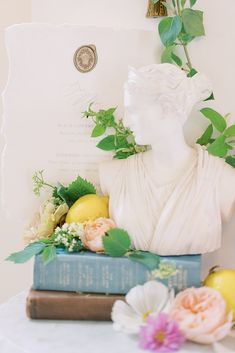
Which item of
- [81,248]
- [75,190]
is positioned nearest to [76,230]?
[81,248]

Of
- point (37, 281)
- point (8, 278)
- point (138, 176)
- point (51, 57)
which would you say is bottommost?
point (8, 278)

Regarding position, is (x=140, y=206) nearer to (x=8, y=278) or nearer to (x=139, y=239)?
(x=139, y=239)

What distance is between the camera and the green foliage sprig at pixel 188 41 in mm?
1189

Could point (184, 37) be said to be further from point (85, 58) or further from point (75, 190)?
point (75, 190)

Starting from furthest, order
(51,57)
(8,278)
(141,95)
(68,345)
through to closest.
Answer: (8,278) → (51,57) → (141,95) → (68,345)

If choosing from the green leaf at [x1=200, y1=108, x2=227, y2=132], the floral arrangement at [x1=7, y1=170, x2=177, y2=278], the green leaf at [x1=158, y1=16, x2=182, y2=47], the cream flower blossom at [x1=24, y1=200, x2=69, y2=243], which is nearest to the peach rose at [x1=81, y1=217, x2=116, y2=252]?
the floral arrangement at [x1=7, y1=170, x2=177, y2=278]

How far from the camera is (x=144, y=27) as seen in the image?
1280 mm

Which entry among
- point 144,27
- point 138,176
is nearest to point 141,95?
point 138,176

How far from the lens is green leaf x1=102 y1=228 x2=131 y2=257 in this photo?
1054 millimetres

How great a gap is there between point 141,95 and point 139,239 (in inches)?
11.9

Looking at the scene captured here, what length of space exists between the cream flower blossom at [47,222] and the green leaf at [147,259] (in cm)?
23

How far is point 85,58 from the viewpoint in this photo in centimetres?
125

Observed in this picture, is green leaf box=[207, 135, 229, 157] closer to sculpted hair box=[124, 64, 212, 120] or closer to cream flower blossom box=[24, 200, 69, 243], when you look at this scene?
sculpted hair box=[124, 64, 212, 120]

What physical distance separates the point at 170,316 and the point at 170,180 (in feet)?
1.02
